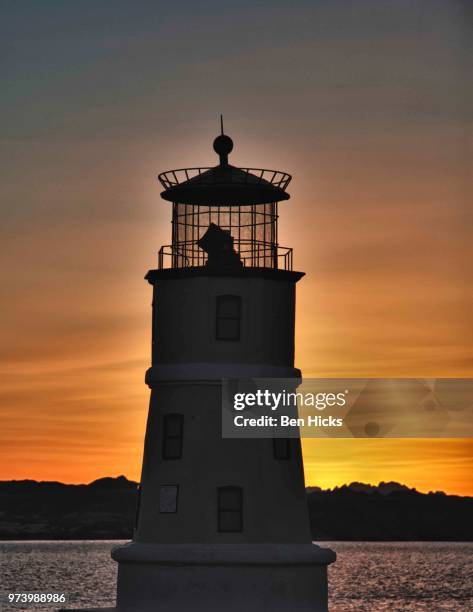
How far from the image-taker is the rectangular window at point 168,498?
3503 centimetres

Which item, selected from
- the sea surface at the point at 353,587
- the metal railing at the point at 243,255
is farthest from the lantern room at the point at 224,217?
the sea surface at the point at 353,587

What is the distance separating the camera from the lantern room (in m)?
36.6

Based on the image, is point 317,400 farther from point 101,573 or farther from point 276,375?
point 101,573

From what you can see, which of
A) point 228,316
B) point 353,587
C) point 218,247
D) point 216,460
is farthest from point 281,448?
point 353,587

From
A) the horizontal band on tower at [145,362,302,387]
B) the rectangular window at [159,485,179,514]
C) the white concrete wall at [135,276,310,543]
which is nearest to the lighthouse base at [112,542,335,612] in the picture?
the white concrete wall at [135,276,310,543]

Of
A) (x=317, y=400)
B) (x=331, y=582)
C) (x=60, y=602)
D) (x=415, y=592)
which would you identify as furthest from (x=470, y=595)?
(x=317, y=400)

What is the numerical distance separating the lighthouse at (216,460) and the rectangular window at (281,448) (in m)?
0.03

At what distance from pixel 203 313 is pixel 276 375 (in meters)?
2.50

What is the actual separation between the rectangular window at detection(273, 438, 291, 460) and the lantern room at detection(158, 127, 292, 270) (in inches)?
182

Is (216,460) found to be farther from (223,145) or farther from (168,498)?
(223,145)

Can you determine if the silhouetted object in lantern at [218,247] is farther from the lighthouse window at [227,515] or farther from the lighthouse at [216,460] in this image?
the lighthouse window at [227,515]

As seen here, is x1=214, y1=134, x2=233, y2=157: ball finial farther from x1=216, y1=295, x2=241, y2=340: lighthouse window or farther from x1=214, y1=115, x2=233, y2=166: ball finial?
x1=216, y1=295, x2=241, y2=340: lighthouse window

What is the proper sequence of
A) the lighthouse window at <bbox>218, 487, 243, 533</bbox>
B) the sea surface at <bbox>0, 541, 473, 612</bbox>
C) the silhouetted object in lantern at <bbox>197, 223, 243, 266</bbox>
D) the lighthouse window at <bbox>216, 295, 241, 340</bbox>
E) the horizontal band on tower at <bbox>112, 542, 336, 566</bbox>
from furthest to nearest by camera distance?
the sea surface at <bbox>0, 541, 473, 612</bbox> → the silhouetted object in lantern at <bbox>197, 223, 243, 266</bbox> → the lighthouse window at <bbox>216, 295, 241, 340</bbox> → the lighthouse window at <bbox>218, 487, 243, 533</bbox> → the horizontal band on tower at <bbox>112, 542, 336, 566</bbox>

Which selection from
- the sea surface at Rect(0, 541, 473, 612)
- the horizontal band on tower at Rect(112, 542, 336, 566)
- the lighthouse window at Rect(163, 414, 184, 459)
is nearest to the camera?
the horizontal band on tower at Rect(112, 542, 336, 566)
